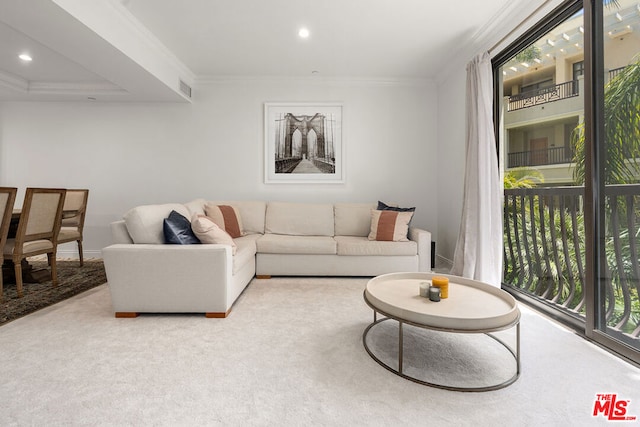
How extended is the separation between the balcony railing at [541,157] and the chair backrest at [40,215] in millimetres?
4627

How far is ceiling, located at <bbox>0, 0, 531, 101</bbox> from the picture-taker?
278cm

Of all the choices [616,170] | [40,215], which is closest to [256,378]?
[616,170]

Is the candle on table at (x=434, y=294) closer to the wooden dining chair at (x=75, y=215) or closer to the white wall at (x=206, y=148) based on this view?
the white wall at (x=206, y=148)

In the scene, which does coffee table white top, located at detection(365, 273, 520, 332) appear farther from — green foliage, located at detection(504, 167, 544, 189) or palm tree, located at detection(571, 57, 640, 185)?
green foliage, located at detection(504, 167, 544, 189)

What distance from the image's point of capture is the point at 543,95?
2.84 metres

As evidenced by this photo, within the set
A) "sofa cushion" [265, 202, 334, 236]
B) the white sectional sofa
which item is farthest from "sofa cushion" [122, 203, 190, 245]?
"sofa cushion" [265, 202, 334, 236]

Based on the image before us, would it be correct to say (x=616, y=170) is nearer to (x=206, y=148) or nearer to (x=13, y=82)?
(x=206, y=148)

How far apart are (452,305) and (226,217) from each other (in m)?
2.81

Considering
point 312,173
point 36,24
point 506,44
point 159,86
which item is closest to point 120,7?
point 36,24

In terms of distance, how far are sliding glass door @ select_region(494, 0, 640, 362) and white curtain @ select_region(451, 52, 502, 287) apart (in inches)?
11.1

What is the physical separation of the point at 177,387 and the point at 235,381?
11.0 inches

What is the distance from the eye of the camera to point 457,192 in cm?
401

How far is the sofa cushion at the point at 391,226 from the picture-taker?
3660mm

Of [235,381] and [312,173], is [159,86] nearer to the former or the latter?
[312,173]
